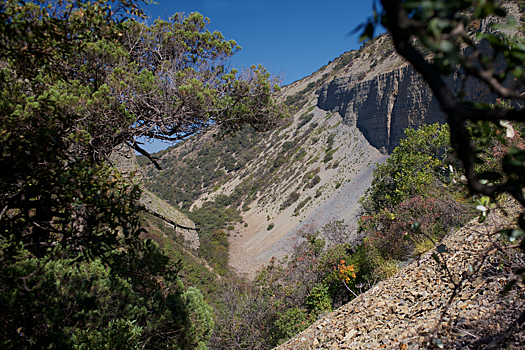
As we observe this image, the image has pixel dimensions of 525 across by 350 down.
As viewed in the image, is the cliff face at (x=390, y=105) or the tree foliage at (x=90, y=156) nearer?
the tree foliage at (x=90, y=156)

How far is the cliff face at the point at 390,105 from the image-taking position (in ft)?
78.0

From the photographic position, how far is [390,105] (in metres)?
28.3

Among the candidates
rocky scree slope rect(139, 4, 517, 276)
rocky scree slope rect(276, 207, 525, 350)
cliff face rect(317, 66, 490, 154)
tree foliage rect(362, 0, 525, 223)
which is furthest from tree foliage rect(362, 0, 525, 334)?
cliff face rect(317, 66, 490, 154)

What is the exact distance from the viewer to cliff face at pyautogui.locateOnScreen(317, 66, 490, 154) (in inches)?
936

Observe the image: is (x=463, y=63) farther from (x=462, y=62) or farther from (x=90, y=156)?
(x=90, y=156)

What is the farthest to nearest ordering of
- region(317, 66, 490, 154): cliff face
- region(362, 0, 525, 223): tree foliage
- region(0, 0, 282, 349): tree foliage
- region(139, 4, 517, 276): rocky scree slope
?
region(139, 4, 517, 276): rocky scree slope → region(317, 66, 490, 154): cliff face → region(0, 0, 282, 349): tree foliage → region(362, 0, 525, 223): tree foliage

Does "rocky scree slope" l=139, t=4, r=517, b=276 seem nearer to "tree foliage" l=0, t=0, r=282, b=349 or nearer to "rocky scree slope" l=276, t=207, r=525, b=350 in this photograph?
"tree foliage" l=0, t=0, r=282, b=349

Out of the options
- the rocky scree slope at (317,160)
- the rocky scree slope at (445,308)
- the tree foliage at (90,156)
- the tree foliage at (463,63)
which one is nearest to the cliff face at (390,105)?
the rocky scree slope at (317,160)

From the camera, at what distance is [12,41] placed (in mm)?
2902

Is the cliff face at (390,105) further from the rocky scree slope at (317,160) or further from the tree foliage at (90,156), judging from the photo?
the tree foliage at (90,156)

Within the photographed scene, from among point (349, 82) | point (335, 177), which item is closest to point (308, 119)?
point (349, 82)

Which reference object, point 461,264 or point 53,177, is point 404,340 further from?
point 53,177

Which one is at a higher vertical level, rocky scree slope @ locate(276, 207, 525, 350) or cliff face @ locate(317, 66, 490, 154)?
cliff face @ locate(317, 66, 490, 154)

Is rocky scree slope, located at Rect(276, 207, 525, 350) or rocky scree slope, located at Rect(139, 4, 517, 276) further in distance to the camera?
rocky scree slope, located at Rect(139, 4, 517, 276)
